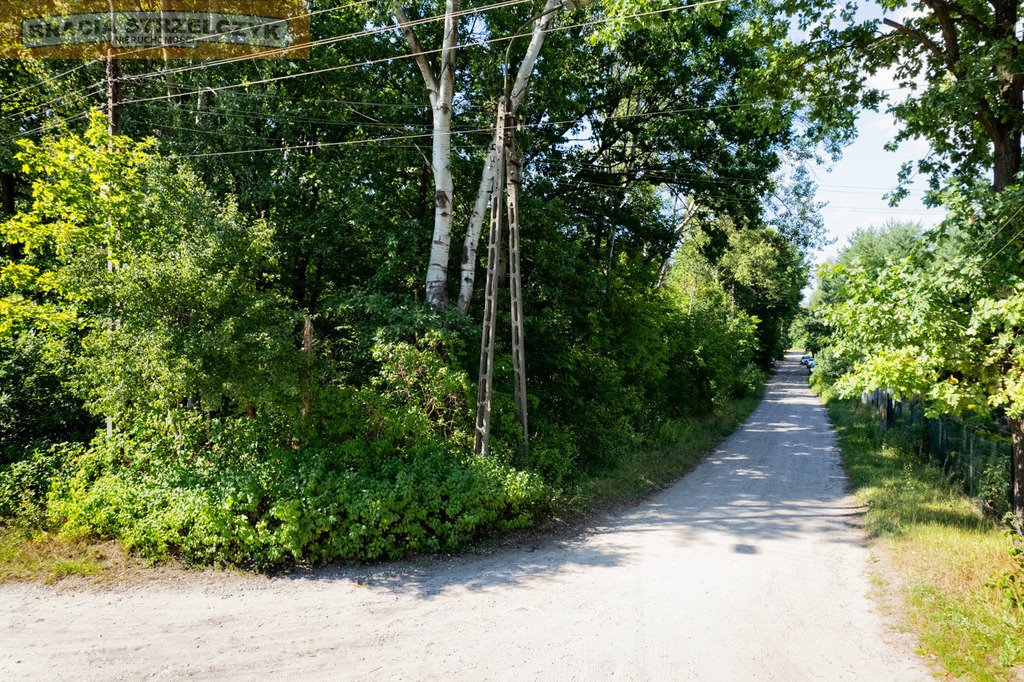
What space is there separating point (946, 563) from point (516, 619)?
538 centimetres

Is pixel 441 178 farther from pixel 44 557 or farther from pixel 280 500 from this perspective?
pixel 44 557

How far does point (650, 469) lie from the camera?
13688 mm

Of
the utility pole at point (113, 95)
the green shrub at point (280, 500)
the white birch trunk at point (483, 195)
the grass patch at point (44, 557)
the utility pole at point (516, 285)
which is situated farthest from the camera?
the white birch trunk at point (483, 195)

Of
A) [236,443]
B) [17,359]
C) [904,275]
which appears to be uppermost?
[904,275]

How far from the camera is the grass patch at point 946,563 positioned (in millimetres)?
5340

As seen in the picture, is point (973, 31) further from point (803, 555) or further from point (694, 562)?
point (694, 562)

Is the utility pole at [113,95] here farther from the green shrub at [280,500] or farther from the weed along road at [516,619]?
the weed along road at [516,619]

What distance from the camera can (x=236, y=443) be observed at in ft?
28.1

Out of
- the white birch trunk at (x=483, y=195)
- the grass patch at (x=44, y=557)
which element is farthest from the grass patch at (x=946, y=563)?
the grass patch at (x=44, y=557)

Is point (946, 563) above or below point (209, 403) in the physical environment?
below

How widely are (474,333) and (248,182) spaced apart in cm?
696

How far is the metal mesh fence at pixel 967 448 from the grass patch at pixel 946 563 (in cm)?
36

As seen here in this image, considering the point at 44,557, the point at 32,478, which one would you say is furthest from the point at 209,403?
the point at 32,478

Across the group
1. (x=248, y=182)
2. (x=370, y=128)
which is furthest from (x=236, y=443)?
(x=370, y=128)
